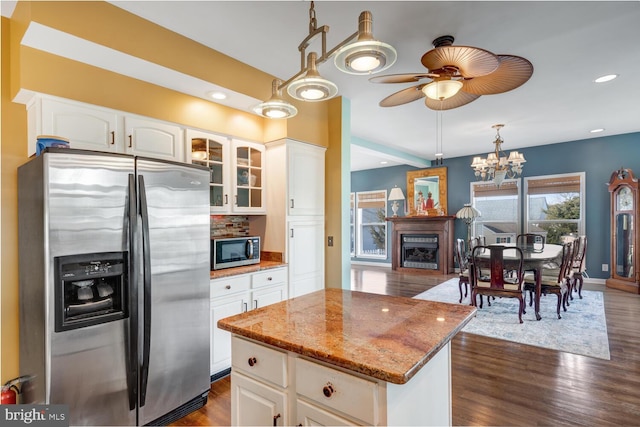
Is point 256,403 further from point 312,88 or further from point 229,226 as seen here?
point 229,226

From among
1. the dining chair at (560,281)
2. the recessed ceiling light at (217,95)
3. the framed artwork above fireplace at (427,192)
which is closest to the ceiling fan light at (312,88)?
the recessed ceiling light at (217,95)

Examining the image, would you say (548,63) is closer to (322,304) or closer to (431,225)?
(322,304)

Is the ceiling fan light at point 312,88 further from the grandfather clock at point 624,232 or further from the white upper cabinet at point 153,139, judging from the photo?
the grandfather clock at point 624,232

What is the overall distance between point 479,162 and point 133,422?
5533 millimetres

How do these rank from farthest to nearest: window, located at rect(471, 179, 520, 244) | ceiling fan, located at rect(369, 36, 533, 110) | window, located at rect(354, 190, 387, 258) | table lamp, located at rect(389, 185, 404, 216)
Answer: window, located at rect(354, 190, 387, 258) → table lamp, located at rect(389, 185, 404, 216) → window, located at rect(471, 179, 520, 244) → ceiling fan, located at rect(369, 36, 533, 110)

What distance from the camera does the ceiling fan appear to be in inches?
75.4

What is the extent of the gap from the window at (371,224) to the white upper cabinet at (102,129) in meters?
7.22

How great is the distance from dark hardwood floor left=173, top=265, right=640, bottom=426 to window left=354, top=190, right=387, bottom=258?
570 cm

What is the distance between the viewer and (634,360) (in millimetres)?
2984

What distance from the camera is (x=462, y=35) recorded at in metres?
2.56

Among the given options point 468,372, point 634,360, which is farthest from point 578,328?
point 468,372

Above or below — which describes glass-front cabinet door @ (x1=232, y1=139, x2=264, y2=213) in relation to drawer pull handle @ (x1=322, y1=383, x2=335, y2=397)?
above

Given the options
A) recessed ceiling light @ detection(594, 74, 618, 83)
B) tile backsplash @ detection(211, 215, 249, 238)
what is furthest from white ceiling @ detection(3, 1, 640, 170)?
tile backsplash @ detection(211, 215, 249, 238)

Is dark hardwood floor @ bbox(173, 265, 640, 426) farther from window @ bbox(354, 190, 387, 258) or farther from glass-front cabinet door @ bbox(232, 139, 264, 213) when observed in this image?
window @ bbox(354, 190, 387, 258)
